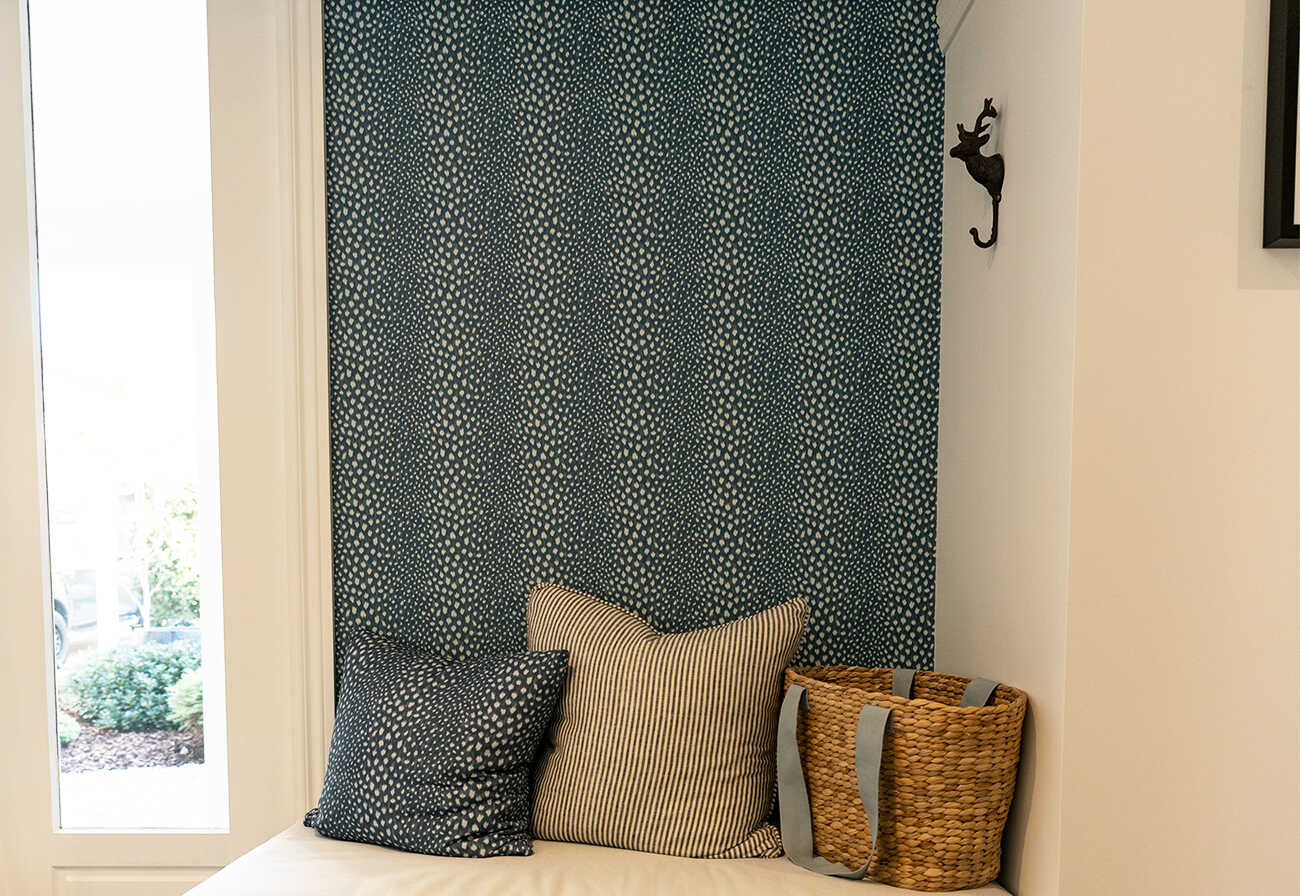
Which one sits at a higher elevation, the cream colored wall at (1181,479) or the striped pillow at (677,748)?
the cream colored wall at (1181,479)

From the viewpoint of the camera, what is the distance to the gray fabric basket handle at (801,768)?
1.48 m

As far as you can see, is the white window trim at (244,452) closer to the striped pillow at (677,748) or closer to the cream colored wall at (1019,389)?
the striped pillow at (677,748)

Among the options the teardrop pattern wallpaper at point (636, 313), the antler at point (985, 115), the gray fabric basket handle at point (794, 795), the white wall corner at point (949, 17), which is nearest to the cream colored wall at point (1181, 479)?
the antler at point (985, 115)

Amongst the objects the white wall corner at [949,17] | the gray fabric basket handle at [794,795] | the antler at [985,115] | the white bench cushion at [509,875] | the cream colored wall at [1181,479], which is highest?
the white wall corner at [949,17]

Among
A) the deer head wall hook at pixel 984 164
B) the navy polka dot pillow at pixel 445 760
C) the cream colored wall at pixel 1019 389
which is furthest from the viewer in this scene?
the navy polka dot pillow at pixel 445 760

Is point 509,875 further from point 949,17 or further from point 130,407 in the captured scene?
point 949,17

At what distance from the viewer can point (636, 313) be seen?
198 cm

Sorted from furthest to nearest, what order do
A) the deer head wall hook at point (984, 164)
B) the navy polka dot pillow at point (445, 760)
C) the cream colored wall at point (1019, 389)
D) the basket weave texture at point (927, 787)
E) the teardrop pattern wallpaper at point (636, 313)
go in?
the teardrop pattern wallpaper at point (636, 313) → the navy polka dot pillow at point (445, 760) → the deer head wall hook at point (984, 164) → the basket weave texture at point (927, 787) → the cream colored wall at point (1019, 389)

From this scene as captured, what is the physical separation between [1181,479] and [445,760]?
1286mm

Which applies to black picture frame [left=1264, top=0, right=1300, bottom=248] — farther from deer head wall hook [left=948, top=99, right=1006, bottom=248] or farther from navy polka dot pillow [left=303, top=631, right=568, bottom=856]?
navy polka dot pillow [left=303, top=631, right=568, bottom=856]

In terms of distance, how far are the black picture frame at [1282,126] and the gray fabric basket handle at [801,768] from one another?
2.62 ft

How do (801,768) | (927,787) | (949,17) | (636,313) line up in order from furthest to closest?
(636,313) → (949,17) → (801,768) → (927,787)

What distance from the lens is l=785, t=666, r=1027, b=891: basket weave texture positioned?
4.71 ft

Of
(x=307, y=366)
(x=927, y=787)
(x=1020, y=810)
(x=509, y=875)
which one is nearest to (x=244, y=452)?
(x=307, y=366)
